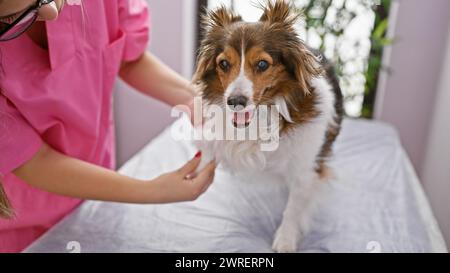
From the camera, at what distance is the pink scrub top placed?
72 centimetres

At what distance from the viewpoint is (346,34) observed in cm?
70

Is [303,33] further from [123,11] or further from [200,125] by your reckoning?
[123,11]

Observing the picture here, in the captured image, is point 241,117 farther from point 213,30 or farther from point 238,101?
point 213,30

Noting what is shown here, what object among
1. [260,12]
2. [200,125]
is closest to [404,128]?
[200,125]

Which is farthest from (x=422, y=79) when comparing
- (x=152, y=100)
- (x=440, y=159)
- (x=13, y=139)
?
(x=13, y=139)

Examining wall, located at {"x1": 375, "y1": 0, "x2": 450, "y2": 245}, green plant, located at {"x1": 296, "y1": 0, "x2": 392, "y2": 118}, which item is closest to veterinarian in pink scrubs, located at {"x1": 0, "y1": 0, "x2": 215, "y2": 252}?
green plant, located at {"x1": 296, "y1": 0, "x2": 392, "y2": 118}

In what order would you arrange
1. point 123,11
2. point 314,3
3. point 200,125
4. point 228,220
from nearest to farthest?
point 314,3 < point 200,125 < point 123,11 < point 228,220

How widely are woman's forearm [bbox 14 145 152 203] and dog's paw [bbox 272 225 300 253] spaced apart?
0.33 meters

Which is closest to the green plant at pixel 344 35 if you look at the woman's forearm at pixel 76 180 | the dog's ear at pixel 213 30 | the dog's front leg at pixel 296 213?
the dog's ear at pixel 213 30

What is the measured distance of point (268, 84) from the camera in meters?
0.61

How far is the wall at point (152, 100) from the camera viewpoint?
2.79 ft

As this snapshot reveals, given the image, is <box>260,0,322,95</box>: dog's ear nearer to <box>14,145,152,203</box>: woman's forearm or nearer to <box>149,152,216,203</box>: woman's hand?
<box>149,152,216,203</box>: woman's hand

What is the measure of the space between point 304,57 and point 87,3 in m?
0.37

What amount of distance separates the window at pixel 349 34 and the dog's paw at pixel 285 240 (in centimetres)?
33
